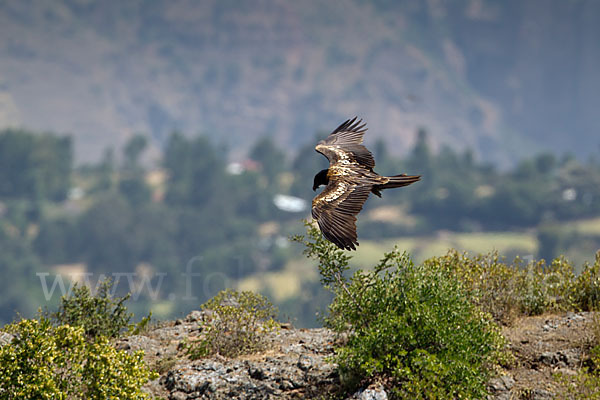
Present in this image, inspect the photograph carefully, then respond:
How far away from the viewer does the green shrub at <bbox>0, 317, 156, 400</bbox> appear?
12812 mm

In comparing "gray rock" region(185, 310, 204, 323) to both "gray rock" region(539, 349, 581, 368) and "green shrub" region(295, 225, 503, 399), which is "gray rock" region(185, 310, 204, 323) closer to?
"green shrub" region(295, 225, 503, 399)

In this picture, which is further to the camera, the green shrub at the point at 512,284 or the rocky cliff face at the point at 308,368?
the green shrub at the point at 512,284

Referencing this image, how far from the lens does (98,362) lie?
13.2 m

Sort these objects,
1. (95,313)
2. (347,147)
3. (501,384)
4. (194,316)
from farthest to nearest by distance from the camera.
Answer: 1. (194,316)
2. (347,147)
3. (95,313)
4. (501,384)

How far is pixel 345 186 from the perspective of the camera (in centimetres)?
1436

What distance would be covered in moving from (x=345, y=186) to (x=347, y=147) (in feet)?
10.7

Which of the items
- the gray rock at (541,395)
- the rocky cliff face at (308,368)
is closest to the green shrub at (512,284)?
the rocky cliff face at (308,368)

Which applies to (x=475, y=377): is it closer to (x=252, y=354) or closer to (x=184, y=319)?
(x=252, y=354)

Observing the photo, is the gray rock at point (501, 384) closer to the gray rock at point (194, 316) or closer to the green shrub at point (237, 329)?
the green shrub at point (237, 329)

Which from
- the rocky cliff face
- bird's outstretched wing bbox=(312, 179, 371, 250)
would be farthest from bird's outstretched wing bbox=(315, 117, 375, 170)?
the rocky cliff face

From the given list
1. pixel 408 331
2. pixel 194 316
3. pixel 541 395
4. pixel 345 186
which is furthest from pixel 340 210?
pixel 194 316

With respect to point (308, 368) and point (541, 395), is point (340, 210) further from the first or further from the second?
point (541, 395)

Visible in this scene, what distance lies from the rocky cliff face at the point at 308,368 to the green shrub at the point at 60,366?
1610 mm

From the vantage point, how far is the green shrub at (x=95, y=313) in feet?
56.3
